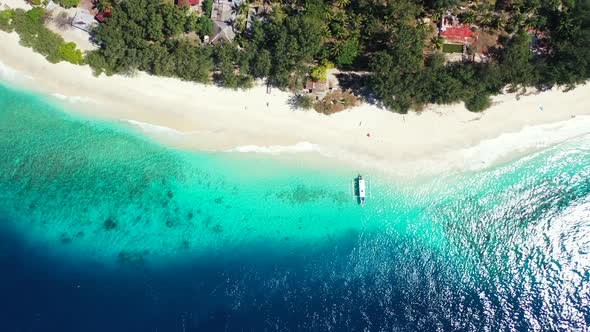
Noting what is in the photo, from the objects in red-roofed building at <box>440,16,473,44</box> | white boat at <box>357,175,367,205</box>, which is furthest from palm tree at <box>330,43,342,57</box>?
white boat at <box>357,175,367,205</box>

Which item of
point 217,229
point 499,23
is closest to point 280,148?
point 217,229

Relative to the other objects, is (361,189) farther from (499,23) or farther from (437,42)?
(499,23)

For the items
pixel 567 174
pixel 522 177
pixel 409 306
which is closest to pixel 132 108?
pixel 409 306

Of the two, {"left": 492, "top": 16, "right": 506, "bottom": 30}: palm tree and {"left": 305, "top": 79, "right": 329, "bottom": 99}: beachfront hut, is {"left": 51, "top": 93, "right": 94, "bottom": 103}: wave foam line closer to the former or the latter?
{"left": 305, "top": 79, "right": 329, "bottom": 99}: beachfront hut

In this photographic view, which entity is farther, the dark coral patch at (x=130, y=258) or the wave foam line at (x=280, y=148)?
the wave foam line at (x=280, y=148)

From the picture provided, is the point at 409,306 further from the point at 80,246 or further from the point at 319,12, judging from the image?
the point at 80,246

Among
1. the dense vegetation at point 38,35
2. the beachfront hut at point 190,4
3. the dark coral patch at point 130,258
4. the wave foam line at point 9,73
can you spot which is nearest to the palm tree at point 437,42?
the beachfront hut at point 190,4

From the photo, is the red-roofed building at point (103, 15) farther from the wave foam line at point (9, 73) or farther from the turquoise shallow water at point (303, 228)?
the turquoise shallow water at point (303, 228)
